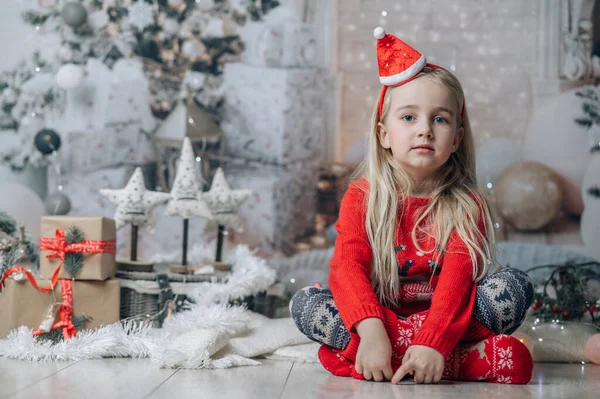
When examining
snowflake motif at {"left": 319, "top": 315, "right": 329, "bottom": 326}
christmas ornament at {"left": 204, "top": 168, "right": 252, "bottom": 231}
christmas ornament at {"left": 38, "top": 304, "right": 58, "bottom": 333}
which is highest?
christmas ornament at {"left": 204, "top": 168, "right": 252, "bottom": 231}

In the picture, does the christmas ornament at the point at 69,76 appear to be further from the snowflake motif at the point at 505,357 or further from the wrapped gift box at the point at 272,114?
the snowflake motif at the point at 505,357

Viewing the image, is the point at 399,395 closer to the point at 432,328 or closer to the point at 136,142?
the point at 432,328

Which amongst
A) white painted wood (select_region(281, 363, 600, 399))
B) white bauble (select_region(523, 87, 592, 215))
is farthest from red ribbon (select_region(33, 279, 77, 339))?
white bauble (select_region(523, 87, 592, 215))

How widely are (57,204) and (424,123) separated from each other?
6.12ft

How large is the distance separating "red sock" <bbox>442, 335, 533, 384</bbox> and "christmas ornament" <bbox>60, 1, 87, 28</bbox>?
7.16ft

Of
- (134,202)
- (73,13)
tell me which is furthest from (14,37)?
(134,202)

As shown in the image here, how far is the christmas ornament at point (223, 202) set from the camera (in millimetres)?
2359

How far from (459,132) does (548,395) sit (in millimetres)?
621

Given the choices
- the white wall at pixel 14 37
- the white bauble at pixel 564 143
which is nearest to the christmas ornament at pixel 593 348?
the white bauble at pixel 564 143

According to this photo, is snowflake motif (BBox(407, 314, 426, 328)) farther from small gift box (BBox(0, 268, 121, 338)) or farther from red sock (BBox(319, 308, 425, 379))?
small gift box (BBox(0, 268, 121, 338))

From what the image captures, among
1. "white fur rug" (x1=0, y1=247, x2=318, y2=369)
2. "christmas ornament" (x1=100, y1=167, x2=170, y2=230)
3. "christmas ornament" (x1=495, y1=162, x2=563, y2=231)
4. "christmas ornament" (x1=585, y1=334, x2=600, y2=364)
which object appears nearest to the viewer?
"white fur rug" (x1=0, y1=247, x2=318, y2=369)

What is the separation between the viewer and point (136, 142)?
3035 millimetres

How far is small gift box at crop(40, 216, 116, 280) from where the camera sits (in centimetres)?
186

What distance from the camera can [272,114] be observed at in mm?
3021
